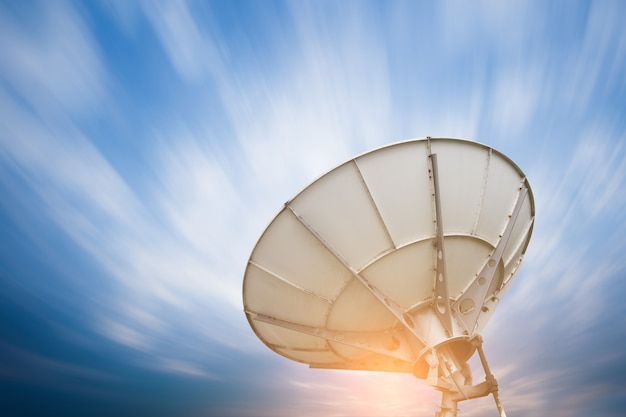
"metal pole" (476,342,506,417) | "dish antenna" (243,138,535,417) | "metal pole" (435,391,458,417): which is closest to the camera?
"metal pole" (476,342,506,417)

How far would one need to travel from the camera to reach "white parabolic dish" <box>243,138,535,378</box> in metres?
8.70

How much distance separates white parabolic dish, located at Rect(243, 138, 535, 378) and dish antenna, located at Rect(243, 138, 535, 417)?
0.09 ft

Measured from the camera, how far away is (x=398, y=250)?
9102 millimetres

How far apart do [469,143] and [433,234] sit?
2.54 metres

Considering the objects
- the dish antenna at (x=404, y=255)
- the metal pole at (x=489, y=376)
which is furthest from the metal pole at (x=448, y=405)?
the metal pole at (x=489, y=376)

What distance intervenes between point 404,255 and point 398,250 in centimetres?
25

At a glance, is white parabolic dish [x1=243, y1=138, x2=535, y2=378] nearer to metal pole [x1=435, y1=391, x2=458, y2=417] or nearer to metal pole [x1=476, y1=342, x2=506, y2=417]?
metal pole [x1=476, y1=342, x2=506, y2=417]

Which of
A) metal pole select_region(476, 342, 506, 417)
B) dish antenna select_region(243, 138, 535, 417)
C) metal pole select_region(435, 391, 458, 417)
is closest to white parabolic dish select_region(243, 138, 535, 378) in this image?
dish antenna select_region(243, 138, 535, 417)

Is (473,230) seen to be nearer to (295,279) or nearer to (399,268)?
(399,268)

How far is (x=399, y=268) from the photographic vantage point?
932 cm

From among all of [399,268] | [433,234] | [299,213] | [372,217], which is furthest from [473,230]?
[299,213]

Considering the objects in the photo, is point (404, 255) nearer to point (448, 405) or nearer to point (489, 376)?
point (489, 376)

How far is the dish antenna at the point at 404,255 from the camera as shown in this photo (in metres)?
8.70

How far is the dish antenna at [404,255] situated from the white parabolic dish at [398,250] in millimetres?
28
